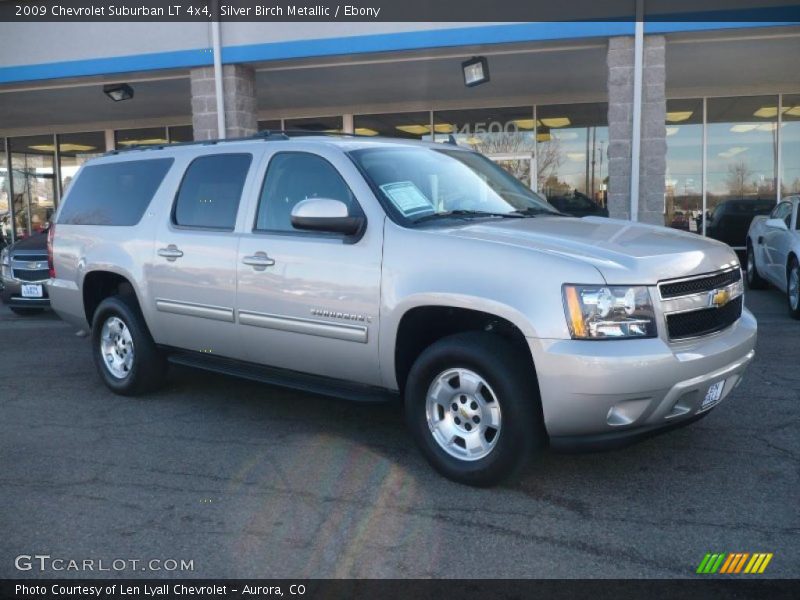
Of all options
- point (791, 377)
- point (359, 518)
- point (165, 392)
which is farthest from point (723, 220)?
point (359, 518)

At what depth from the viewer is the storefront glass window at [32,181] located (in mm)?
20031

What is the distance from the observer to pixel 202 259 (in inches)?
211

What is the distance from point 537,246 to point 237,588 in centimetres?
215

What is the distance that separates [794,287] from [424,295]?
21.2 ft

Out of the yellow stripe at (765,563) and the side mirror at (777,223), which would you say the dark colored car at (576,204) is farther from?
the yellow stripe at (765,563)

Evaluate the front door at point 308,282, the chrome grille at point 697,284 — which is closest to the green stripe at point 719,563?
the chrome grille at point 697,284

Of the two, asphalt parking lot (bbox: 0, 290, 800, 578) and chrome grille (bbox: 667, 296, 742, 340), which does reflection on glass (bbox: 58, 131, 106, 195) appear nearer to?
asphalt parking lot (bbox: 0, 290, 800, 578)

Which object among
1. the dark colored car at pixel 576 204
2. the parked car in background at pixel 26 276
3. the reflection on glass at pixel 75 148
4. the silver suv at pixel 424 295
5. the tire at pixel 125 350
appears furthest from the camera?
the reflection on glass at pixel 75 148

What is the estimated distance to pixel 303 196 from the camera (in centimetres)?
499

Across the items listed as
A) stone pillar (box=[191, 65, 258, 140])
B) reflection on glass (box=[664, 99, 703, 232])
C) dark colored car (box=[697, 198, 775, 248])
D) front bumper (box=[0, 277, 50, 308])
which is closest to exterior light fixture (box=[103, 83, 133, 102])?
stone pillar (box=[191, 65, 258, 140])

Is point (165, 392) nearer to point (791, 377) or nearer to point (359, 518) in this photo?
point (359, 518)

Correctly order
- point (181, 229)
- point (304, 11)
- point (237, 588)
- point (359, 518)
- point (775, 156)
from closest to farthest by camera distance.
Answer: point (237, 588) → point (359, 518) → point (181, 229) → point (304, 11) → point (775, 156)

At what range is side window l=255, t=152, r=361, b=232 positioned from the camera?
484 centimetres

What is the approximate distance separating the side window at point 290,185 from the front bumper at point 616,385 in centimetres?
179
